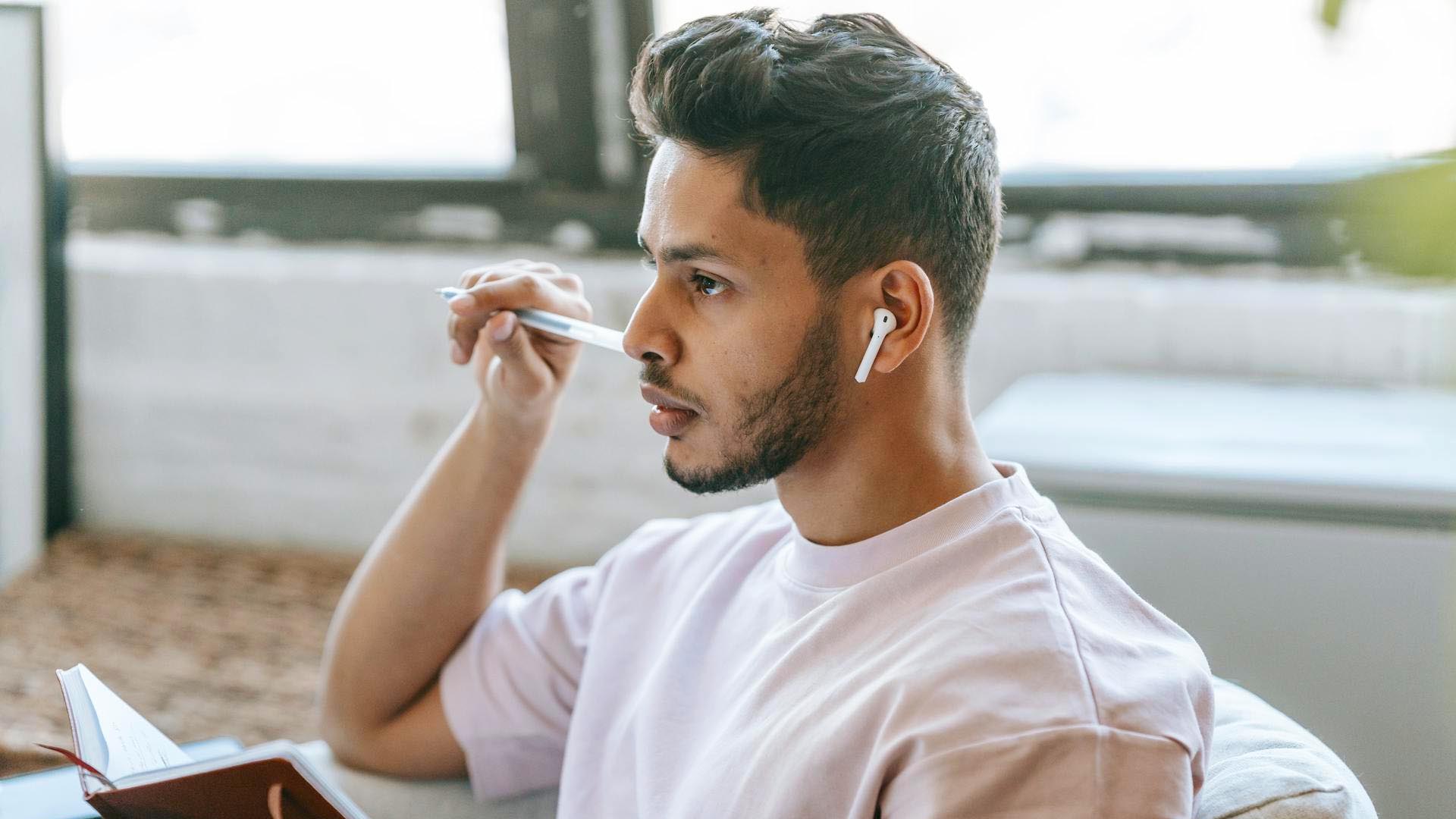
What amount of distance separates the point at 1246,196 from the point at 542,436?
4.42ft

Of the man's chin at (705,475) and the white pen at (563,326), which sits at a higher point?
the white pen at (563,326)

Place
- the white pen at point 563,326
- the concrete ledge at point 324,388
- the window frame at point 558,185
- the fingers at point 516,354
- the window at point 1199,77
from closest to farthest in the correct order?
the white pen at point 563,326, the fingers at point 516,354, the window at point 1199,77, the window frame at point 558,185, the concrete ledge at point 324,388

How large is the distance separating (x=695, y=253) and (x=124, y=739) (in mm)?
550

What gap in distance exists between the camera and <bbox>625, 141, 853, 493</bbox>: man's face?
3.10ft

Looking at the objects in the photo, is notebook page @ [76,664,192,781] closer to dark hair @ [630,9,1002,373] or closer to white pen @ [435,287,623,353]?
white pen @ [435,287,623,353]

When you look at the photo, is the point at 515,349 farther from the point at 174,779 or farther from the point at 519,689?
the point at 174,779

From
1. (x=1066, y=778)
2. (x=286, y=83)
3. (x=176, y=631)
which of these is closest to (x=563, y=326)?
(x=1066, y=778)

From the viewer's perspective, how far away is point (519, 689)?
1226 millimetres

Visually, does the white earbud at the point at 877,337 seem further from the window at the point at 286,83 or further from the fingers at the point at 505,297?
the window at the point at 286,83

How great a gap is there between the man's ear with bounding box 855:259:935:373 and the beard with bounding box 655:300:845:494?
1.5 inches

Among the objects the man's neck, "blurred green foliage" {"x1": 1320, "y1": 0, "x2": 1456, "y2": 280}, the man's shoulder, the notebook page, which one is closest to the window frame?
"blurred green foliage" {"x1": 1320, "y1": 0, "x2": 1456, "y2": 280}

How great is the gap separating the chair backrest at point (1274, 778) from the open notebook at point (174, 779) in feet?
1.95

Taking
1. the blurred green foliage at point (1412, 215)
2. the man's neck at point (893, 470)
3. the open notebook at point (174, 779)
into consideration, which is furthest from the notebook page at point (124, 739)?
the blurred green foliage at point (1412, 215)

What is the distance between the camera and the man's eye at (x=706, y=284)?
0.97 meters
